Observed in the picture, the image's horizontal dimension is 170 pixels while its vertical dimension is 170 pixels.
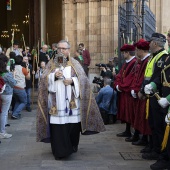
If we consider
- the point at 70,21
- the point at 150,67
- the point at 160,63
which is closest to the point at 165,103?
the point at 160,63

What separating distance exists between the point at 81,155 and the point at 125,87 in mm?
1859

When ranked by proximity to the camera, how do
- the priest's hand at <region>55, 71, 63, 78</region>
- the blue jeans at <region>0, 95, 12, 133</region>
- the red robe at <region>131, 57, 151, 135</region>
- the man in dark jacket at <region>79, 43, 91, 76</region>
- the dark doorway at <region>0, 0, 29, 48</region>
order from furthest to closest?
1. the dark doorway at <region>0, 0, 29, 48</region>
2. the man in dark jacket at <region>79, 43, 91, 76</region>
3. the blue jeans at <region>0, 95, 12, 133</region>
4. the red robe at <region>131, 57, 151, 135</region>
5. the priest's hand at <region>55, 71, 63, 78</region>

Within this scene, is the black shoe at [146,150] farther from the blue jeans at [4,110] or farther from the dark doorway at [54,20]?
the dark doorway at [54,20]

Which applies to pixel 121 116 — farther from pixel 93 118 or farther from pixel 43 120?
pixel 43 120

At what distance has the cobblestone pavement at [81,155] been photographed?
6441mm

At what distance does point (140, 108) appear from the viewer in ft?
24.9

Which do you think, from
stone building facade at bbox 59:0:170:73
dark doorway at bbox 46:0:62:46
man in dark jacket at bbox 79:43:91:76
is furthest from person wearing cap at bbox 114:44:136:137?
dark doorway at bbox 46:0:62:46

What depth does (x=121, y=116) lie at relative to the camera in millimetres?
8719

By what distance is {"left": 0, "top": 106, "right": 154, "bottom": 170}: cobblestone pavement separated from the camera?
6441 mm

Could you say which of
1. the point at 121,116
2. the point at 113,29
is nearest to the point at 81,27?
the point at 113,29

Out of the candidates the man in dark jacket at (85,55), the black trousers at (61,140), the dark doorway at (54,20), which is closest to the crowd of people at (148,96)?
the black trousers at (61,140)

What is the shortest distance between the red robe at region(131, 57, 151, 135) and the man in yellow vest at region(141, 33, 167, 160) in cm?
38

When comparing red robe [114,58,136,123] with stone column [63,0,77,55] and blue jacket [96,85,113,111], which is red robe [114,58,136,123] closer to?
blue jacket [96,85,113,111]

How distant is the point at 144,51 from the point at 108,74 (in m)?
4.53
